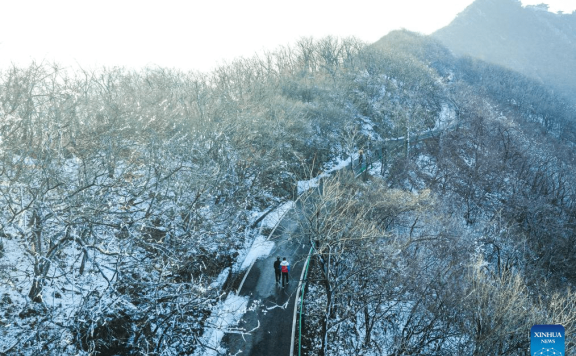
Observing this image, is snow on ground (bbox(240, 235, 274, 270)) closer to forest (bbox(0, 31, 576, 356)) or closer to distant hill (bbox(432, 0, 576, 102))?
forest (bbox(0, 31, 576, 356))

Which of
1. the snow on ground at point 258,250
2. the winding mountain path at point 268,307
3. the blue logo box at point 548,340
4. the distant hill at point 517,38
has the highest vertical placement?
the distant hill at point 517,38

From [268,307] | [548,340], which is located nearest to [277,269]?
[268,307]

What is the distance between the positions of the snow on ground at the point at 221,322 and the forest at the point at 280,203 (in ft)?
1.23

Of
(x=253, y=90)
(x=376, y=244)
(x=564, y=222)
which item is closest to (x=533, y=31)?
(x=564, y=222)

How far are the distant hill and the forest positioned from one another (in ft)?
309

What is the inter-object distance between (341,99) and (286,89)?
8.69m

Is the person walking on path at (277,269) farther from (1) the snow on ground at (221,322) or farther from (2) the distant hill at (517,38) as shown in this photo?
(2) the distant hill at (517,38)

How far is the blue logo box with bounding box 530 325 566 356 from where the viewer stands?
16.6ft

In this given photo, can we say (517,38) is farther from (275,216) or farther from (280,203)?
(275,216)

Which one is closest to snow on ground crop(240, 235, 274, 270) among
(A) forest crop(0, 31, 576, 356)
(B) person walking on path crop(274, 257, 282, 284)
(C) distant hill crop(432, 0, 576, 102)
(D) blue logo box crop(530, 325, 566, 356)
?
(A) forest crop(0, 31, 576, 356)

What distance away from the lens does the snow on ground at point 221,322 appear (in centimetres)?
1403

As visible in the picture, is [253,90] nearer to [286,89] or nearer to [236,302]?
[286,89]

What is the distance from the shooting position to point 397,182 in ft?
119

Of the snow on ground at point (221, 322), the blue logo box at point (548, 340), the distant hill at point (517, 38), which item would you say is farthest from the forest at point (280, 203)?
the distant hill at point (517, 38)
